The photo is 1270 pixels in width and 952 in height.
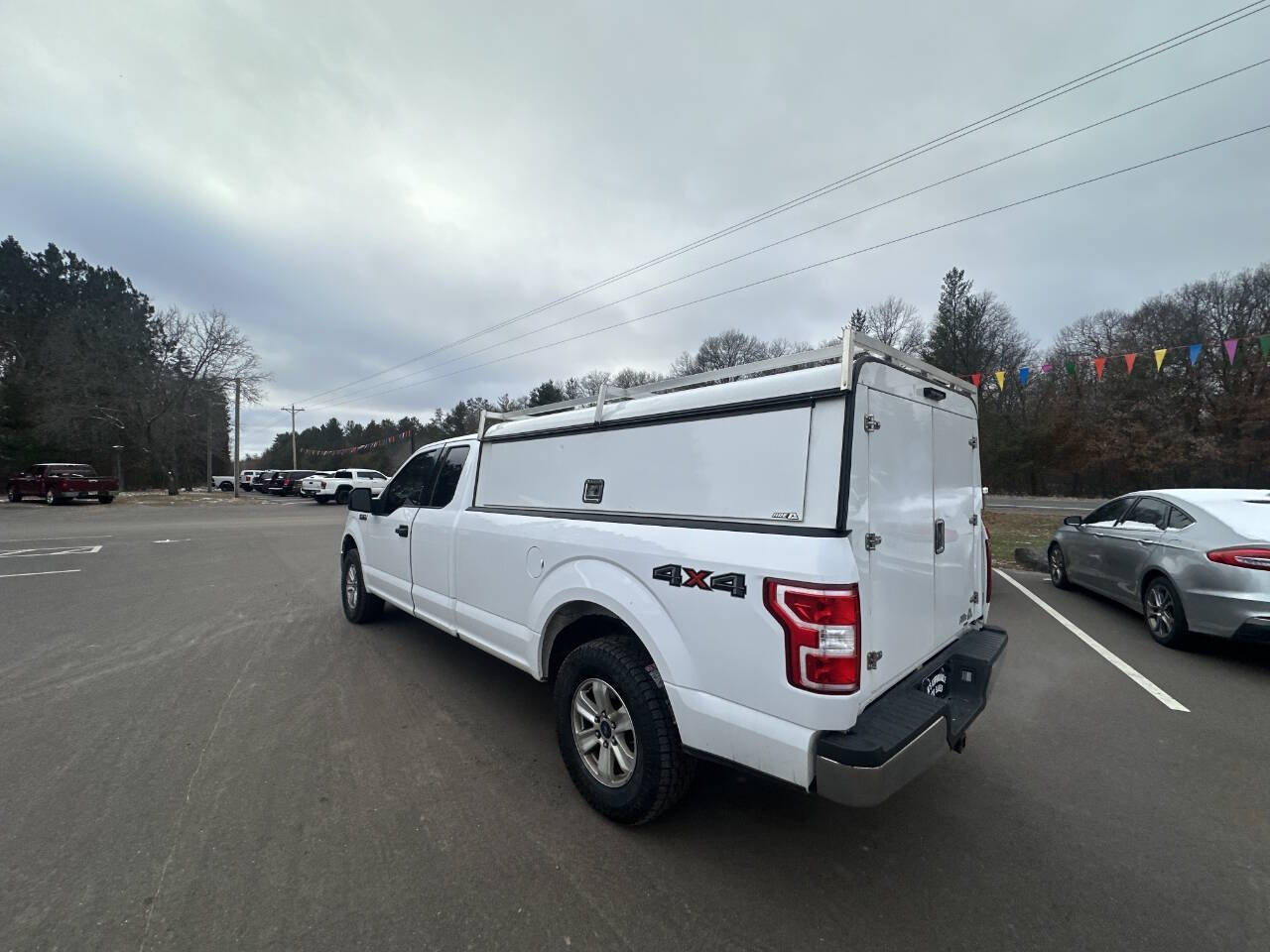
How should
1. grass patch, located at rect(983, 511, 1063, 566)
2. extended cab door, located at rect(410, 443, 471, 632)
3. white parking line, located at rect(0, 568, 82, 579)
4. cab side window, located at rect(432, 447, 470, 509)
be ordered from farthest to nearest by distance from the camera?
1. grass patch, located at rect(983, 511, 1063, 566)
2. white parking line, located at rect(0, 568, 82, 579)
3. cab side window, located at rect(432, 447, 470, 509)
4. extended cab door, located at rect(410, 443, 471, 632)

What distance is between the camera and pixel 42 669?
14.9 feet

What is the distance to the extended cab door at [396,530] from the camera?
4.75 meters

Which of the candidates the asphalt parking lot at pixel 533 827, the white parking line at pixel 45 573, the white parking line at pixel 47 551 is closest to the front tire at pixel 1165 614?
the asphalt parking lot at pixel 533 827

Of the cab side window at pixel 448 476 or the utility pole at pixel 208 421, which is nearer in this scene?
the cab side window at pixel 448 476

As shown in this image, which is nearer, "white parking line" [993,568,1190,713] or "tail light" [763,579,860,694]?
"tail light" [763,579,860,694]

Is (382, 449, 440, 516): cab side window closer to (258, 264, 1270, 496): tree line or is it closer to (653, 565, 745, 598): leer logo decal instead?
(653, 565, 745, 598): leer logo decal

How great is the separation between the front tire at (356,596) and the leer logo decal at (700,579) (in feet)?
14.4

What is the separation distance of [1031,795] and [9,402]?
54751 millimetres

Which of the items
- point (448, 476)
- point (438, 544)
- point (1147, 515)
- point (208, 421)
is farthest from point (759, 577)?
point (208, 421)

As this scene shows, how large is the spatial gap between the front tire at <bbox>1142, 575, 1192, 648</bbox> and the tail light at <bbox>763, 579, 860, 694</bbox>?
5055 millimetres

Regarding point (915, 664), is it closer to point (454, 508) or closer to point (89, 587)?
point (454, 508)

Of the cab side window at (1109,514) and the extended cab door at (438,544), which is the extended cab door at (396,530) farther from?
the cab side window at (1109,514)

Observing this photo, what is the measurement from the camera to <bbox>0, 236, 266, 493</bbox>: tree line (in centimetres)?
3164

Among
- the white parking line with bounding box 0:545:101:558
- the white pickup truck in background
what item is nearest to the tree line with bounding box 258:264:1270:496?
the white pickup truck in background
